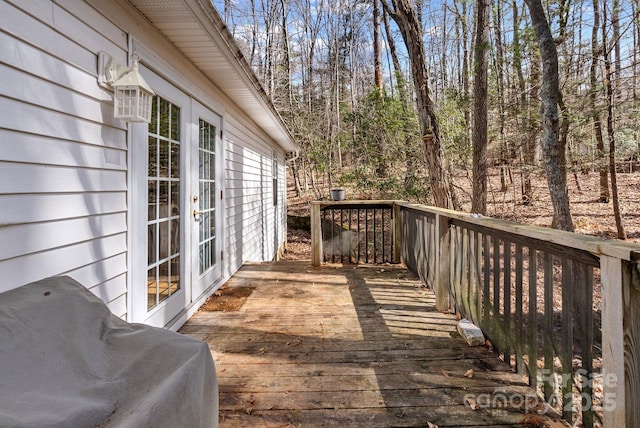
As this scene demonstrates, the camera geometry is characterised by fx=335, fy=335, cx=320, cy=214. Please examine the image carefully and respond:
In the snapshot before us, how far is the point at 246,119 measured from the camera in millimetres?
5348

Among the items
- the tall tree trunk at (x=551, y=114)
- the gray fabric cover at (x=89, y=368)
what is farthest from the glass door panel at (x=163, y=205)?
the tall tree trunk at (x=551, y=114)

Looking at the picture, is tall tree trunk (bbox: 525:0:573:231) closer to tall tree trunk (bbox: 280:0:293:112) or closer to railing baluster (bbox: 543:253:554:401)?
railing baluster (bbox: 543:253:554:401)

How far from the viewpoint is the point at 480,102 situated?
5.71m

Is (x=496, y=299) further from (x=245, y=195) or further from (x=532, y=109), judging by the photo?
(x=532, y=109)

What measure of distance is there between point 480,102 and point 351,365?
521 cm

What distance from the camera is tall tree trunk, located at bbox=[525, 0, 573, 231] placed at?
4246 millimetres

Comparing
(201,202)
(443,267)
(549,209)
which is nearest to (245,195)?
(201,202)

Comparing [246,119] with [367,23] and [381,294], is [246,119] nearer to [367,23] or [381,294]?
[381,294]

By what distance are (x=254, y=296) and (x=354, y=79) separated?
13.9 m

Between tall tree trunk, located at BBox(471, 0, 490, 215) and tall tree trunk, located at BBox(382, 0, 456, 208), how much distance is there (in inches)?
57.4

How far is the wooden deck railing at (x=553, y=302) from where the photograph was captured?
1.22 m

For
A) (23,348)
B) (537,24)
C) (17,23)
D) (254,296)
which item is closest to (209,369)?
(23,348)

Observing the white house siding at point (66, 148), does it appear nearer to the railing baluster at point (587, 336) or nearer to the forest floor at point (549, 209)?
the railing baluster at point (587, 336)

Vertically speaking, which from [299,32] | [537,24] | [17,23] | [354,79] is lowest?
[17,23]
